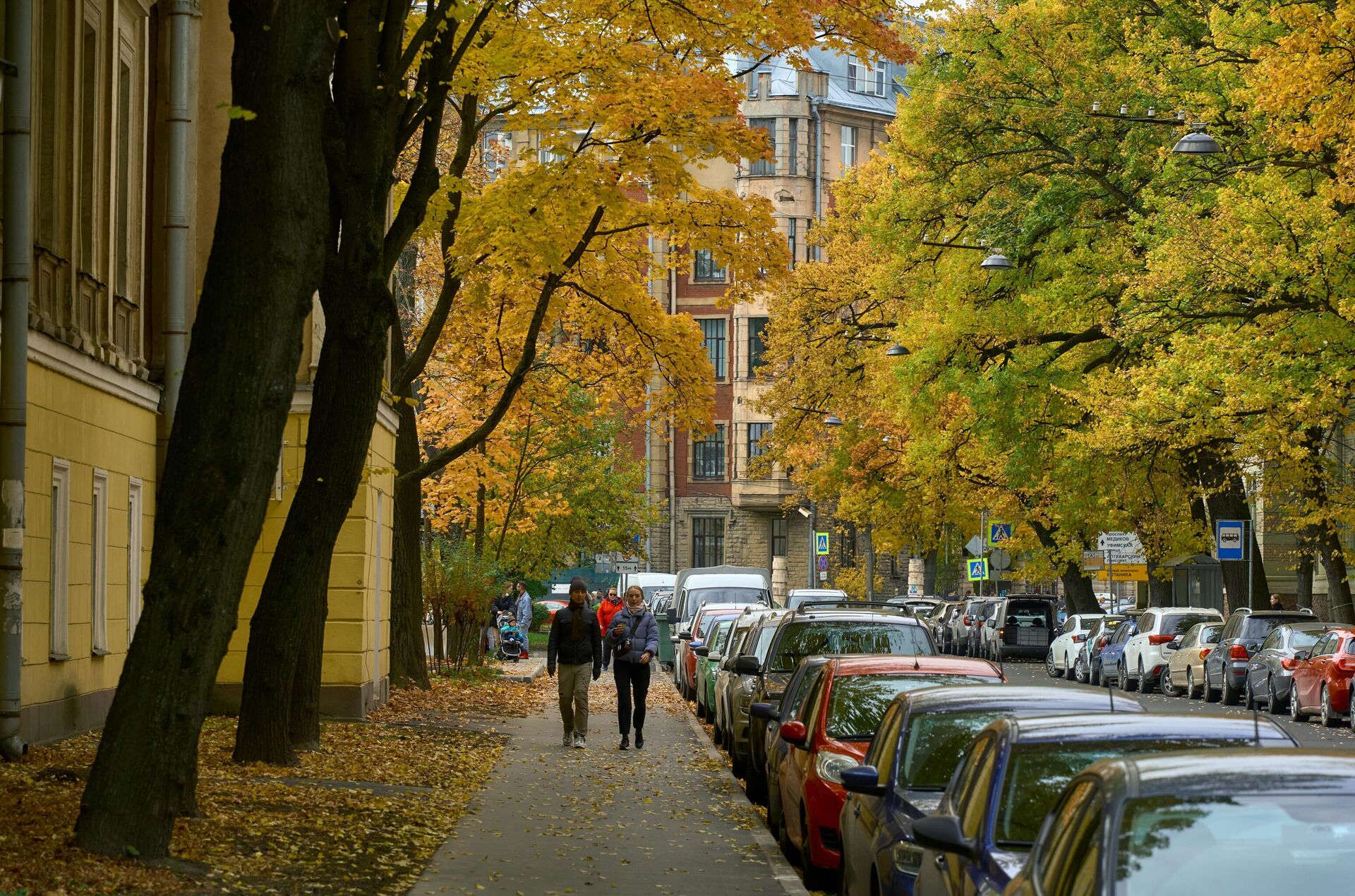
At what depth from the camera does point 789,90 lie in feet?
284

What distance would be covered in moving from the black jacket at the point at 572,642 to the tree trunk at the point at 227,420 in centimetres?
1040

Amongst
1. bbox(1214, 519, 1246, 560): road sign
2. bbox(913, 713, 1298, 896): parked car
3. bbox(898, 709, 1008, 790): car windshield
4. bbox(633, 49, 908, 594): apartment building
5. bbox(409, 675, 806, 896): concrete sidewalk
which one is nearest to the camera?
bbox(913, 713, 1298, 896): parked car

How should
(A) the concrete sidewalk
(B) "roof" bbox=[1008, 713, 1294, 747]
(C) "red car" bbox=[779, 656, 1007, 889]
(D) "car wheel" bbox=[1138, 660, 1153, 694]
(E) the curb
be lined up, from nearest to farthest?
1. (B) "roof" bbox=[1008, 713, 1294, 747]
2. (A) the concrete sidewalk
3. (C) "red car" bbox=[779, 656, 1007, 889]
4. (E) the curb
5. (D) "car wheel" bbox=[1138, 660, 1153, 694]

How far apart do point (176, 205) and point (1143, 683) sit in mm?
23350

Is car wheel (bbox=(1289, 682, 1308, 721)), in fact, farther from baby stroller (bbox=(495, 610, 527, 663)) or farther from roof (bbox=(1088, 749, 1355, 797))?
roof (bbox=(1088, 749, 1355, 797))

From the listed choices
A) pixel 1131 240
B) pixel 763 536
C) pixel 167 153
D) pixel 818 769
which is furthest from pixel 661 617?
pixel 763 536

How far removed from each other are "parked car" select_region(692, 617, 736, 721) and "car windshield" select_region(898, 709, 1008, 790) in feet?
50.3

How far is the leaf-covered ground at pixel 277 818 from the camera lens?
10.1 m

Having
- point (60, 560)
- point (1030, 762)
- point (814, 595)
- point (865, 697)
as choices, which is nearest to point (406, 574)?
point (60, 560)

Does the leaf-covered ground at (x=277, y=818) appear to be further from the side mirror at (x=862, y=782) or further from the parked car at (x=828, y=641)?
the side mirror at (x=862, y=782)

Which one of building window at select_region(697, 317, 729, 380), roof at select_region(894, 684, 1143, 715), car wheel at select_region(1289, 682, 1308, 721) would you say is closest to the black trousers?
car wheel at select_region(1289, 682, 1308, 721)

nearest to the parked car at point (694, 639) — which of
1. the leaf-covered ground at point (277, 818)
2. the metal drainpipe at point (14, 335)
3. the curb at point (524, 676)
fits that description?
the curb at point (524, 676)

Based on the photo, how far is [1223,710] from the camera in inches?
1287

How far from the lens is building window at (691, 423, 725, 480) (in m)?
87.9
